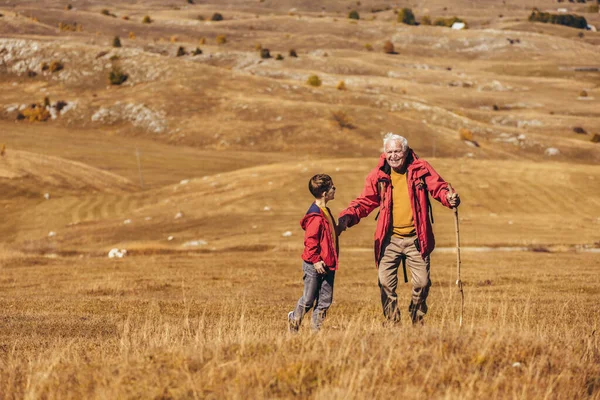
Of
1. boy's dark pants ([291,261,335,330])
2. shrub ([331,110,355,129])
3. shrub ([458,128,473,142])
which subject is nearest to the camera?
boy's dark pants ([291,261,335,330])

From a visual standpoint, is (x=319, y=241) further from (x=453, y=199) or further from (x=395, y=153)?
(x=453, y=199)

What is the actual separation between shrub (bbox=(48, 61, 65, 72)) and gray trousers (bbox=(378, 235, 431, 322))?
111 meters

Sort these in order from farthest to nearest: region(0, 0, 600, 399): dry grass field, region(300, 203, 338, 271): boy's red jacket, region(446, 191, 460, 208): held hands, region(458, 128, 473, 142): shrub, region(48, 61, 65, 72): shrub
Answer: region(48, 61, 65, 72): shrub → region(458, 128, 473, 142): shrub → region(300, 203, 338, 271): boy's red jacket → region(446, 191, 460, 208): held hands → region(0, 0, 600, 399): dry grass field

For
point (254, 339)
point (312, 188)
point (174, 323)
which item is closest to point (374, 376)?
point (254, 339)

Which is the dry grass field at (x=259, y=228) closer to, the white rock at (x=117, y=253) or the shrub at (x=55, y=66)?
the shrub at (x=55, y=66)

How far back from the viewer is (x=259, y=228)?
37.4 m

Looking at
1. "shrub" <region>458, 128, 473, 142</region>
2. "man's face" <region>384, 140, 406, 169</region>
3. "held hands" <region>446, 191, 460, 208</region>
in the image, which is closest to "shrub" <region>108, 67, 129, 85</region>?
"shrub" <region>458, 128, 473, 142</region>

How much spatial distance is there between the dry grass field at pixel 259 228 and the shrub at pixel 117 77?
553 millimetres

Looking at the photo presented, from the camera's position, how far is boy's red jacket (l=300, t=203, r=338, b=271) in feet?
33.4

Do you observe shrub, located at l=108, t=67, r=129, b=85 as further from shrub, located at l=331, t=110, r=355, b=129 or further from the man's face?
the man's face

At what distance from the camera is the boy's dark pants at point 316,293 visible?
407 inches

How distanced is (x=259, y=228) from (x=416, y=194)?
90.5 ft

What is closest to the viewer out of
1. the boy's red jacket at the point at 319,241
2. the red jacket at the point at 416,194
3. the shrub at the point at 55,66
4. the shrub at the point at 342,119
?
the red jacket at the point at 416,194

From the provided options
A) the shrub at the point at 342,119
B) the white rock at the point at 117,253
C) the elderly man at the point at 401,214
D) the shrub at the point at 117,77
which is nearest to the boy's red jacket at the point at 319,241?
the elderly man at the point at 401,214
